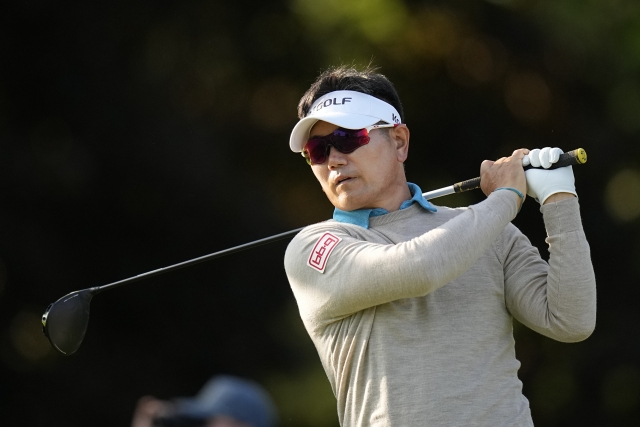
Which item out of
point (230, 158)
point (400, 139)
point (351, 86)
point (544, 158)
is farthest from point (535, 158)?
point (230, 158)

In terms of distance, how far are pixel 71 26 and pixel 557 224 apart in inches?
139

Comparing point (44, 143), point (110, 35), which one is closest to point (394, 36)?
point (110, 35)

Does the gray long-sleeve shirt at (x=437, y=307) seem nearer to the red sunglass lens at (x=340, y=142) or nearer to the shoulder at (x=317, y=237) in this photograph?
the shoulder at (x=317, y=237)

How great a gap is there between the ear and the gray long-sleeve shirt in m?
0.32

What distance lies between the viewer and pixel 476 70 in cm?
548

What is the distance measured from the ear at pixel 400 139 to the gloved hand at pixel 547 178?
41 centimetres

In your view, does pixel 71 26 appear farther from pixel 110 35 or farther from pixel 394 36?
pixel 394 36

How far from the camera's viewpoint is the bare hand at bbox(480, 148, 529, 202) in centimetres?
240

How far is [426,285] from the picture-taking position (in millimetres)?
2156

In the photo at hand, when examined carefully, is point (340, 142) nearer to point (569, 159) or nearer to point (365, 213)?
point (365, 213)

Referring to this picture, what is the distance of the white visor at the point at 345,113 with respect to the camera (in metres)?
2.56

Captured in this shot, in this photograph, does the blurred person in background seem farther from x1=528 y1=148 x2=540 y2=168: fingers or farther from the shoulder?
x1=528 y1=148 x2=540 y2=168: fingers

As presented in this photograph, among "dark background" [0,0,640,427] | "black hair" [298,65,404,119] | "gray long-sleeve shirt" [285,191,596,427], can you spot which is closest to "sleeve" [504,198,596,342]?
"gray long-sleeve shirt" [285,191,596,427]

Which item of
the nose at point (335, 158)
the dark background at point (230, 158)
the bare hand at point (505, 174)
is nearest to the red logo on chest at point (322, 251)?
the nose at point (335, 158)
